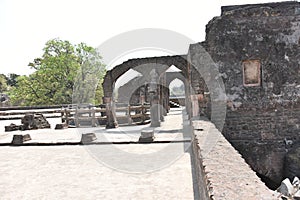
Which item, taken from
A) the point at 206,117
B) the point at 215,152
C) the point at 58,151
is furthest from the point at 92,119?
the point at 215,152

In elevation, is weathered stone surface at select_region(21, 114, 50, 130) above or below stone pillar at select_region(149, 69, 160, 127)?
below

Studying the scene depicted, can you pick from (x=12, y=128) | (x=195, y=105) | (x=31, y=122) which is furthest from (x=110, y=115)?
(x=195, y=105)

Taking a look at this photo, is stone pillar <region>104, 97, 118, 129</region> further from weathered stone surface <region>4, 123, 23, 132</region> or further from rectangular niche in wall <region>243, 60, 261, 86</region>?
rectangular niche in wall <region>243, 60, 261, 86</region>

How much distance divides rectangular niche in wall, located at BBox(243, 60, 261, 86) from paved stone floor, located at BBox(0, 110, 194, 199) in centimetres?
261

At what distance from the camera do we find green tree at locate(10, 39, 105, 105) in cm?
2753

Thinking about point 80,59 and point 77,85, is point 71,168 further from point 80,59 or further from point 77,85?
point 80,59

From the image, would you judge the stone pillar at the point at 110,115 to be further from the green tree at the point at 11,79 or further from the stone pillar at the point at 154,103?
the green tree at the point at 11,79

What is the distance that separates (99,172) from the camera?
5.33 metres

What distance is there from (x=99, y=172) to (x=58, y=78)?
79.8 ft

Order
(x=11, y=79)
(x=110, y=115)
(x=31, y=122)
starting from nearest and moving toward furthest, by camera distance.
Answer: (x=110, y=115), (x=31, y=122), (x=11, y=79)

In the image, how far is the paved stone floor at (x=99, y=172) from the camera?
4180mm

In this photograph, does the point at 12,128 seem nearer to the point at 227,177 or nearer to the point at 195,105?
the point at 195,105

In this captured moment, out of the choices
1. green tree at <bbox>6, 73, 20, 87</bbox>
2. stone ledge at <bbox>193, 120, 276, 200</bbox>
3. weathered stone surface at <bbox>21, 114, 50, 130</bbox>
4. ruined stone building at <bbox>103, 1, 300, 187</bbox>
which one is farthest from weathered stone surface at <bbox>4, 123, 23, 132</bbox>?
green tree at <bbox>6, 73, 20, 87</bbox>

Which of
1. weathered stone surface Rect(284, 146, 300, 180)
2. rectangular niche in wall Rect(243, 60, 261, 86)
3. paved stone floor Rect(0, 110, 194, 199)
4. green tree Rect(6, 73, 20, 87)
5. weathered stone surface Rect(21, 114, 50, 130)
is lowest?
weathered stone surface Rect(284, 146, 300, 180)
